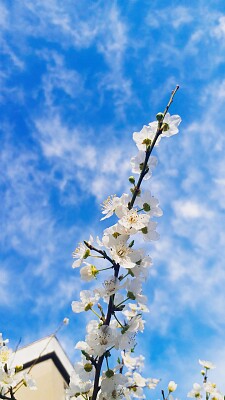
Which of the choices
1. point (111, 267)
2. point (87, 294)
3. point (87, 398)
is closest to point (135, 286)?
point (111, 267)

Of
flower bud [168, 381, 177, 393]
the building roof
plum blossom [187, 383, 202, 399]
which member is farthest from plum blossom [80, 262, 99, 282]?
the building roof

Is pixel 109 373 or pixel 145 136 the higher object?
pixel 145 136

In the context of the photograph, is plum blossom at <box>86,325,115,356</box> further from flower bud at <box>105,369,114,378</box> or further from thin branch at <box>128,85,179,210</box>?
thin branch at <box>128,85,179,210</box>

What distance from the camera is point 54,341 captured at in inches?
272

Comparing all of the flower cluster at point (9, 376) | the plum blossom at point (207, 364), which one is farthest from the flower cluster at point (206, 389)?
the flower cluster at point (9, 376)

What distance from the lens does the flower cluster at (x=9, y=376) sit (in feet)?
7.57

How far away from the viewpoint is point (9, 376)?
2385 mm

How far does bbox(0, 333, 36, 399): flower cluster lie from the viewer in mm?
2307

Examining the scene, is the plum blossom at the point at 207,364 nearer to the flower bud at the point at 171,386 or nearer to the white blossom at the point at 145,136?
the flower bud at the point at 171,386

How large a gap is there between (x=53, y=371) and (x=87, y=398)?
5091 mm

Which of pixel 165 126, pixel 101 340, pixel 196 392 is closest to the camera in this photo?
pixel 101 340

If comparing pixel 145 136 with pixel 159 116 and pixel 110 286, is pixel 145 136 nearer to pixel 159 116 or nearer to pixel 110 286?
pixel 159 116

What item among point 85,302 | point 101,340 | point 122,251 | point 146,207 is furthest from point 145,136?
point 101,340

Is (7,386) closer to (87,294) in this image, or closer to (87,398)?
(87,398)
